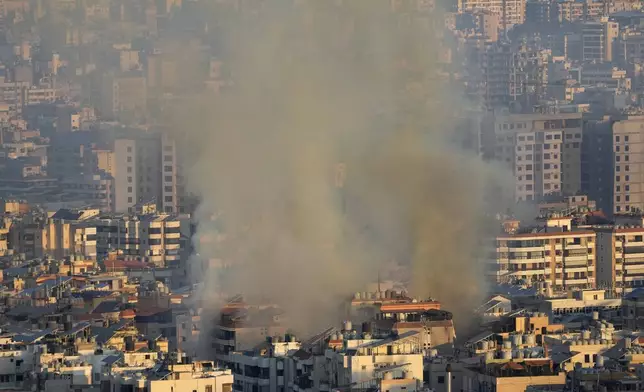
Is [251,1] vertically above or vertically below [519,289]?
above

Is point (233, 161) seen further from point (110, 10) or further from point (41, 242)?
point (110, 10)

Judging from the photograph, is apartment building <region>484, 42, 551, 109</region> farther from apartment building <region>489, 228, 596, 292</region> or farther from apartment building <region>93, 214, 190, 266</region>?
apartment building <region>489, 228, 596, 292</region>

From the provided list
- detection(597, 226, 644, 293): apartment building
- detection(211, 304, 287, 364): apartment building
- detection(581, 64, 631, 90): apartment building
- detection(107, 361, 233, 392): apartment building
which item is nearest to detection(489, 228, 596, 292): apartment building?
detection(597, 226, 644, 293): apartment building

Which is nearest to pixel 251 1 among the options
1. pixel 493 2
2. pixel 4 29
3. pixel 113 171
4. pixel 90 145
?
pixel 113 171

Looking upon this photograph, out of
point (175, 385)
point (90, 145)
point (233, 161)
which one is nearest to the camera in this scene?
point (175, 385)

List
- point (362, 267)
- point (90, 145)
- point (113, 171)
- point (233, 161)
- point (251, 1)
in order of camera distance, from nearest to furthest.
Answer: point (362, 267)
point (233, 161)
point (251, 1)
point (113, 171)
point (90, 145)

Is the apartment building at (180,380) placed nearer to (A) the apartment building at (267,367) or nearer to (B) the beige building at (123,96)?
(A) the apartment building at (267,367)
